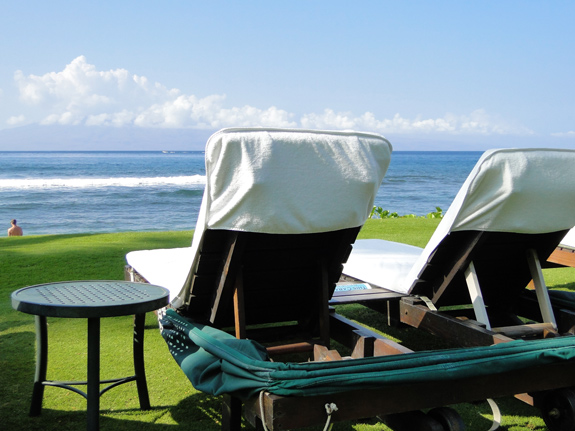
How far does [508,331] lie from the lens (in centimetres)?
320

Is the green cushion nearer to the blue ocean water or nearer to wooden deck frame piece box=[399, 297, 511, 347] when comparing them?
wooden deck frame piece box=[399, 297, 511, 347]

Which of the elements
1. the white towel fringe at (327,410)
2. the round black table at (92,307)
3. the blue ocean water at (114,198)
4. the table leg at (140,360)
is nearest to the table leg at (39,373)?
the round black table at (92,307)

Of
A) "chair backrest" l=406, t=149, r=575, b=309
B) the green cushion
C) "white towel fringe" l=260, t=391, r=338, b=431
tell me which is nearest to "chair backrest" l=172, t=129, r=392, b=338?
the green cushion

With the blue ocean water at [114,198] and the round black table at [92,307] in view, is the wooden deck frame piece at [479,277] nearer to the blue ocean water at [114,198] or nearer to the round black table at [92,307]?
the round black table at [92,307]

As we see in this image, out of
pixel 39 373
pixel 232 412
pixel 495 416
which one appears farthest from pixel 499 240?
pixel 39 373

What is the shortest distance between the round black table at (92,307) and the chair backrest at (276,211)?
15.1 inches

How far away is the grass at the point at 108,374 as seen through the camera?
2.70 m

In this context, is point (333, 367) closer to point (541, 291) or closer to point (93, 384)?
point (93, 384)

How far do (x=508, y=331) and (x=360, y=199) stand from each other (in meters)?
1.24

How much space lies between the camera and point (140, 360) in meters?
2.81

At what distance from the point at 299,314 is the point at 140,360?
94 cm

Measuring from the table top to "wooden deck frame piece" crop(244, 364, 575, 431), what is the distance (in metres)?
0.56

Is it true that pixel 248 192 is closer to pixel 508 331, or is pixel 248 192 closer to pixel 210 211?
pixel 210 211

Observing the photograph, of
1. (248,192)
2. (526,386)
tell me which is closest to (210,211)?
(248,192)
